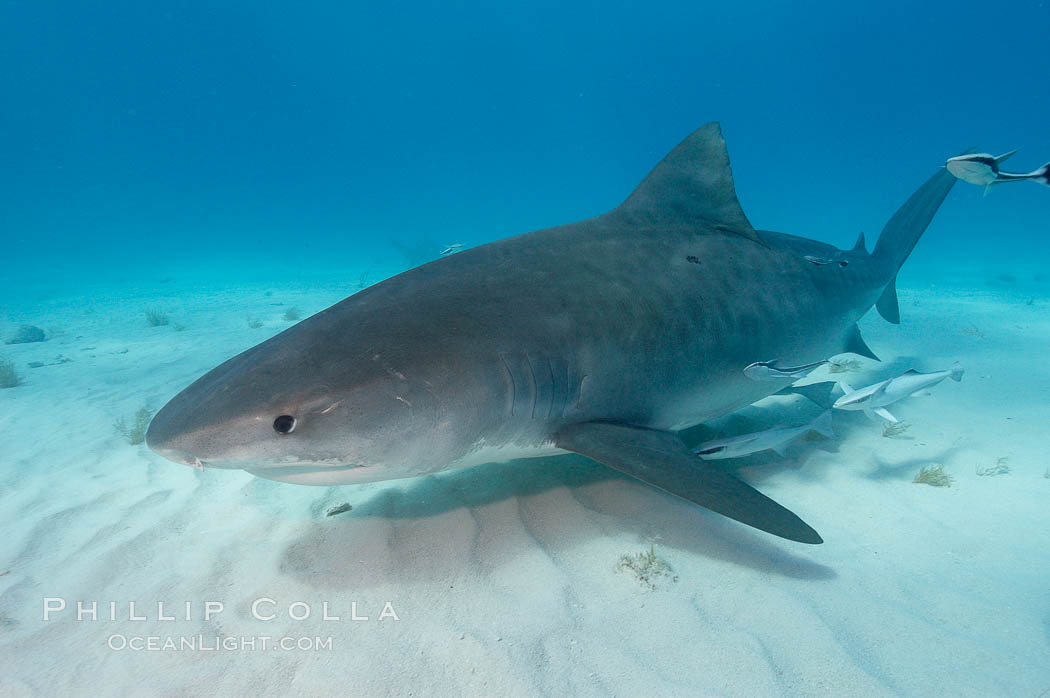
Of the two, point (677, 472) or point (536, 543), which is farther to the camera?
point (536, 543)

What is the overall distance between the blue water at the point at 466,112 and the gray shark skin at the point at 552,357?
56515 millimetres

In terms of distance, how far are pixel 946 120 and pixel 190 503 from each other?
101307 mm

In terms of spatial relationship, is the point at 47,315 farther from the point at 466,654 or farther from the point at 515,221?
the point at 515,221

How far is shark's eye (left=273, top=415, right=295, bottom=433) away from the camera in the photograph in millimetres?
1872

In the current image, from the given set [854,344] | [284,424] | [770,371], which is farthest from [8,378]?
[854,344]

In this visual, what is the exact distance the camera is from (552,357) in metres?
2.67

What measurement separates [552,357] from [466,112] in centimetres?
14701

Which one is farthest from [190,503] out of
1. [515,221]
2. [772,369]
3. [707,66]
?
[707,66]

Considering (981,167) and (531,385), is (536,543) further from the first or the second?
(981,167)

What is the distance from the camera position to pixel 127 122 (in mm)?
111750

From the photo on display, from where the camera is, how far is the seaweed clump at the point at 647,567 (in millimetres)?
2447

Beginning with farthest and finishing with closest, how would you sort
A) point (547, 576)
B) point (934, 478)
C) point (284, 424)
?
point (934, 478)
point (547, 576)
point (284, 424)

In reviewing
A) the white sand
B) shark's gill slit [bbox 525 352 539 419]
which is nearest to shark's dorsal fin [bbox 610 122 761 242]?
shark's gill slit [bbox 525 352 539 419]

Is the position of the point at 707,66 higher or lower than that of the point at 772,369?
higher
